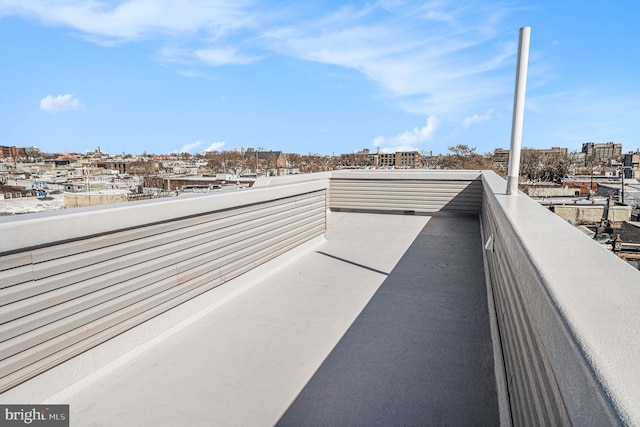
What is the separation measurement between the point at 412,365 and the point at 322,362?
0.64m

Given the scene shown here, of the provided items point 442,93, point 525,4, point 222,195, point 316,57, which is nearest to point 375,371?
point 222,195

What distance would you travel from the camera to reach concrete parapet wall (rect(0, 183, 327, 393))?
76.8 inches

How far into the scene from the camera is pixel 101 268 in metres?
2.39

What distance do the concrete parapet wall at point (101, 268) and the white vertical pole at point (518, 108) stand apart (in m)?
2.89

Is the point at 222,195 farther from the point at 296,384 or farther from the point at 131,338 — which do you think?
the point at 296,384

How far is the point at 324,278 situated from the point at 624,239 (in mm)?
16870

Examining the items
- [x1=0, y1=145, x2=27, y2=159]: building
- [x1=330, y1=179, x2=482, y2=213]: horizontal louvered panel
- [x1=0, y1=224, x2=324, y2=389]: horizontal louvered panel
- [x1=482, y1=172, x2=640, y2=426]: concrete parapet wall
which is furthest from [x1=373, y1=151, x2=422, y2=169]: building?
[x1=0, y1=145, x2=27, y2=159]: building

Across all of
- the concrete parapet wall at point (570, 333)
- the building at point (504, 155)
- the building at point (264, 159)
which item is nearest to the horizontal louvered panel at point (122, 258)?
the concrete parapet wall at point (570, 333)

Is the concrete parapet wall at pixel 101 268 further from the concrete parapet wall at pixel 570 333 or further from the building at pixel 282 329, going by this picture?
the concrete parapet wall at pixel 570 333

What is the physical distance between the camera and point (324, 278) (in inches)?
170

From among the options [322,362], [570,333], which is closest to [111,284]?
[322,362]

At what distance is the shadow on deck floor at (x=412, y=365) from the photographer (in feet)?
6.77

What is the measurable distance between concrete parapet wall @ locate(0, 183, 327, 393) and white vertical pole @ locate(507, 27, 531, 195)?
2.89 m

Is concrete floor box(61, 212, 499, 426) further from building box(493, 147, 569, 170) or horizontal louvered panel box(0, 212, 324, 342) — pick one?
building box(493, 147, 569, 170)
